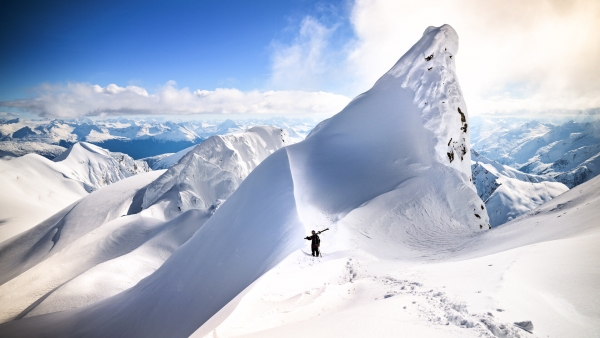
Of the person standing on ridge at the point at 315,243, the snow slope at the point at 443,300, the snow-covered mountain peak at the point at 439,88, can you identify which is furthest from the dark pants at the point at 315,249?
the snow-covered mountain peak at the point at 439,88

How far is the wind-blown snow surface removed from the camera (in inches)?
745

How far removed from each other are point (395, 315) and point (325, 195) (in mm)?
18622

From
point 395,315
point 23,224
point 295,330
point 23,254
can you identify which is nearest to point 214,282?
point 295,330

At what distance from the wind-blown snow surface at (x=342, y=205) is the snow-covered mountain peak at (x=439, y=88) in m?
0.16

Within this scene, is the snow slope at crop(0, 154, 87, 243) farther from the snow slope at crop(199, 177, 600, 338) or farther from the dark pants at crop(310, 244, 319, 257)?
the snow slope at crop(199, 177, 600, 338)

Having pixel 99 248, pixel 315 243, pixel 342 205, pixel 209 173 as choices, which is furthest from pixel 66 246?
pixel 315 243

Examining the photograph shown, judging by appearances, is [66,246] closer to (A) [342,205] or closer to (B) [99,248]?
(B) [99,248]

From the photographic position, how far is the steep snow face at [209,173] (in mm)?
78606

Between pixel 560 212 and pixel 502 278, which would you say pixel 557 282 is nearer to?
pixel 502 278

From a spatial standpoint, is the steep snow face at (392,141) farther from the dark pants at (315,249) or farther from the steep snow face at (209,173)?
the steep snow face at (209,173)

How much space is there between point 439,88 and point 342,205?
2183 centimetres

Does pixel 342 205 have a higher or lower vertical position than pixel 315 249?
higher

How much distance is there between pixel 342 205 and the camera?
24.0 m

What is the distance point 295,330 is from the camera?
6406mm
